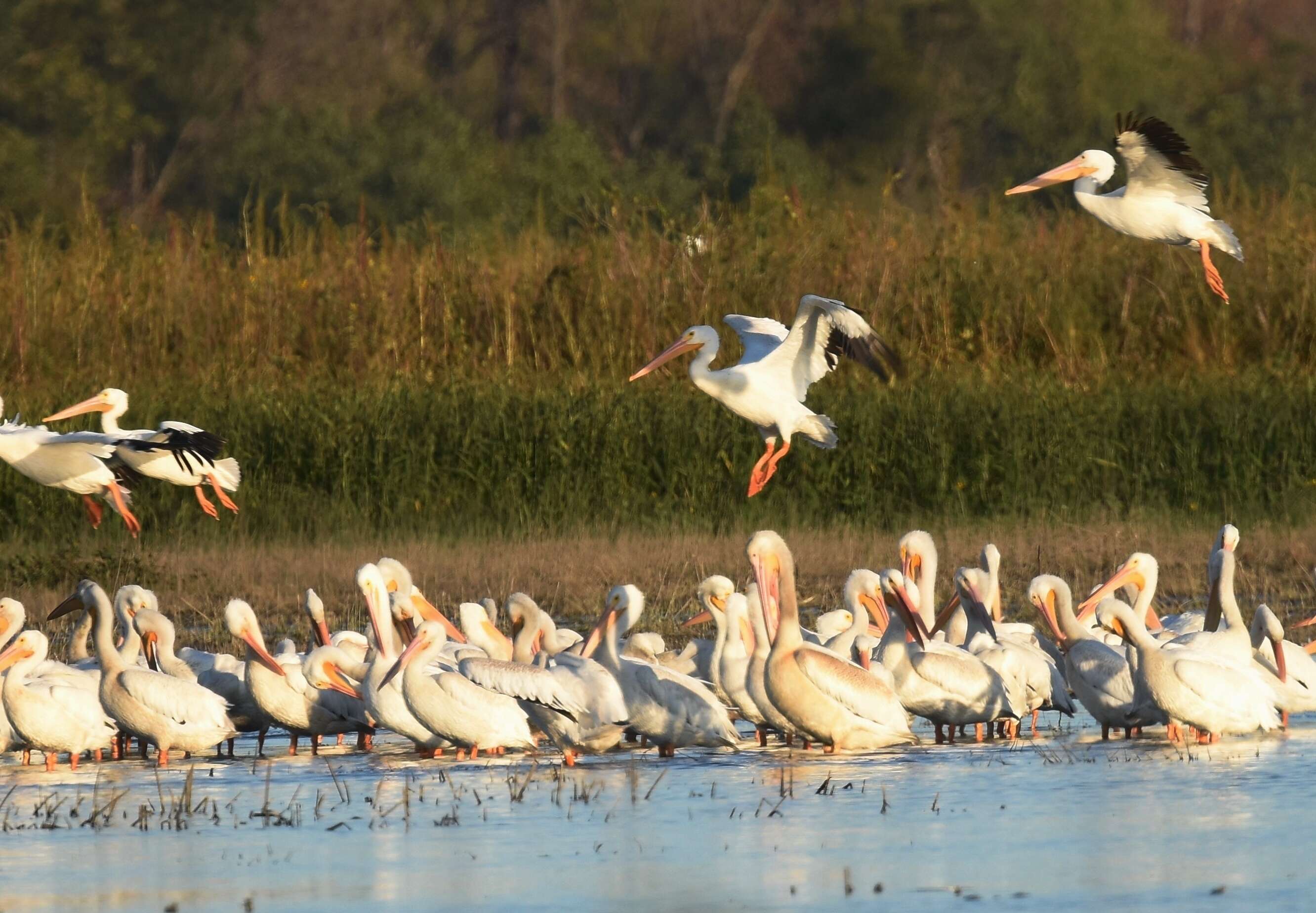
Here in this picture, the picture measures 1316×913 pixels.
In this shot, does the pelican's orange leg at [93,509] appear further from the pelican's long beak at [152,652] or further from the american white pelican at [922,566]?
the american white pelican at [922,566]

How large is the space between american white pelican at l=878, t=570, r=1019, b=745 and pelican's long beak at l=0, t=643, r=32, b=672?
3.22 meters

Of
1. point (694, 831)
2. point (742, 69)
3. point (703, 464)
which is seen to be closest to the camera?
point (694, 831)

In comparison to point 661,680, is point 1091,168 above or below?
above

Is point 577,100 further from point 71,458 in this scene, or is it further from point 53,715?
point 53,715

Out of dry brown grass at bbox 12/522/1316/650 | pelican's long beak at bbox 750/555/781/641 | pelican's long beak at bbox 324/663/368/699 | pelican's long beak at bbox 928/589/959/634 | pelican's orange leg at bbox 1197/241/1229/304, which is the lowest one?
dry brown grass at bbox 12/522/1316/650

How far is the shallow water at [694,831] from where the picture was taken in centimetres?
608

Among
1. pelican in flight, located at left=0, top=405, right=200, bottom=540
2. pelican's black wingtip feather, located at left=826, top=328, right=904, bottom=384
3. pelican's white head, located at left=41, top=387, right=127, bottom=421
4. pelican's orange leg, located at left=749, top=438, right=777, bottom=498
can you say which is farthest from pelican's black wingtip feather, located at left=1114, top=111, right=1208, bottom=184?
pelican's white head, located at left=41, top=387, right=127, bottom=421

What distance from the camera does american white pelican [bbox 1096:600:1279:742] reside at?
8352 mm

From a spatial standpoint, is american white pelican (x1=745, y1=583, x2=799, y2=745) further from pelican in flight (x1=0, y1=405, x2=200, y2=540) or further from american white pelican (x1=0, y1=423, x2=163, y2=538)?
american white pelican (x1=0, y1=423, x2=163, y2=538)

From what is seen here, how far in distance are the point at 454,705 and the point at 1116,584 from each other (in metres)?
3.21

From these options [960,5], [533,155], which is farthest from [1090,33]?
[533,155]

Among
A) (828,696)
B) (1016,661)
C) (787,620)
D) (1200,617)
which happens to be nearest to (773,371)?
(1200,617)

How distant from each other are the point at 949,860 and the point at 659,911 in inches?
37.8

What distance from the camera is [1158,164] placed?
10.9m
